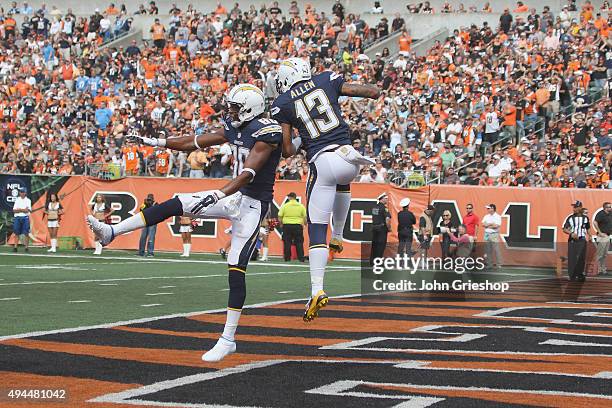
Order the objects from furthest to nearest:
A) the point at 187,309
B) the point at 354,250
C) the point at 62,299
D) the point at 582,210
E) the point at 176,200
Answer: the point at 354,250 → the point at 582,210 → the point at 62,299 → the point at 187,309 → the point at 176,200

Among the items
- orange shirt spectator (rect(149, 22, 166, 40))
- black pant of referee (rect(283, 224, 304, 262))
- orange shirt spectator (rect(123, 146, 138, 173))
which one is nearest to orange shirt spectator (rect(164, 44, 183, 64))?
orange shirt spectator (rect(149, 22, 166, 40))

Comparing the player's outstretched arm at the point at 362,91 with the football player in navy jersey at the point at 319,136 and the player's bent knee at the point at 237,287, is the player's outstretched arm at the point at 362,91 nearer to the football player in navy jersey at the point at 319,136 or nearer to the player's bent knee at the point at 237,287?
the football player in navy jersey at the point at 319,136

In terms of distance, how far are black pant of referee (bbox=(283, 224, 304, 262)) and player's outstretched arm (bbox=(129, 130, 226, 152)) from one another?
1484 centimetres

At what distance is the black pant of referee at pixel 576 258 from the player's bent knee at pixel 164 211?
13.1 m

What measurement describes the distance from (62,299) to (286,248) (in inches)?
447

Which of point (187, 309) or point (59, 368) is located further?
point (187, 309)

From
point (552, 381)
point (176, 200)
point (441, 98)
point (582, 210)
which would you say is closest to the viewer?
point (552, 381)

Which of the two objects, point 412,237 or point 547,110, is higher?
point 547,110

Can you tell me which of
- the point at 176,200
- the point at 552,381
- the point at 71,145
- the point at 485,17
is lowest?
the point at 552,381

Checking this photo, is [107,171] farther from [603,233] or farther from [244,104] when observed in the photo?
[244,104]

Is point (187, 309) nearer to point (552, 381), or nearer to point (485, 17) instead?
point (552, 381)

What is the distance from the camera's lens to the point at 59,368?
7.80m

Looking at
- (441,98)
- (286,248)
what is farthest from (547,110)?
(286,248)

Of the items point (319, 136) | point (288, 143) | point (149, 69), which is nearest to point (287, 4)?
point (149, 69)
